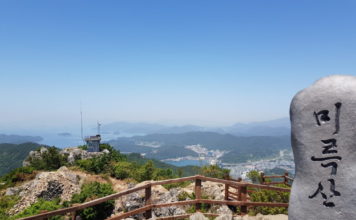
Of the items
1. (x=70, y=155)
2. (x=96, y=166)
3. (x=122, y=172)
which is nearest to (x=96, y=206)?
(x=122, y=172)

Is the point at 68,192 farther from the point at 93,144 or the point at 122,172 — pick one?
the point at 93,144

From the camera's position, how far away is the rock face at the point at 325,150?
3.35 m

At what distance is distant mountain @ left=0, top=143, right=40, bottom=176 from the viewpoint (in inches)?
3273

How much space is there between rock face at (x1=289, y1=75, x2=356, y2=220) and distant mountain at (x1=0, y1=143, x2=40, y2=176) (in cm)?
9169

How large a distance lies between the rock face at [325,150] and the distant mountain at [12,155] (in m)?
91.7

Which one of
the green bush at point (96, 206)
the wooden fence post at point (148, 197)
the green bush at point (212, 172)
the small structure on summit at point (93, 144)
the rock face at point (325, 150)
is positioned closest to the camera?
the rock face at point (325, 150)

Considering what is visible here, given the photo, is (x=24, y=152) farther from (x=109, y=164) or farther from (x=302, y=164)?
(x=302, y=164)

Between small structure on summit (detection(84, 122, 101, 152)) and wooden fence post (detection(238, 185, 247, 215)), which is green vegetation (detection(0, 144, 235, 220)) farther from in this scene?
wooden fence post (detection(238, 185, 247, 215))

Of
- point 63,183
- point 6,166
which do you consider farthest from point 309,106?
point 6,166

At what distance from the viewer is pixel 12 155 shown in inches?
3745

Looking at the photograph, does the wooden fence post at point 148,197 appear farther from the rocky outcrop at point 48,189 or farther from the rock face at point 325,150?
the rocky outcrop at point 48,189

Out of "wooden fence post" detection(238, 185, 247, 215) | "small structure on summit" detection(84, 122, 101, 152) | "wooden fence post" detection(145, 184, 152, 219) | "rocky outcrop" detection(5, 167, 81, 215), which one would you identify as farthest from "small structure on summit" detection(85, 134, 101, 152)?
"wooden fence post" detection(238, 185, 247, 215)

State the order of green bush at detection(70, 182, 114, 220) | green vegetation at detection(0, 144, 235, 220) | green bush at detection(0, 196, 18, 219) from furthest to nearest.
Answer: green bush at detection(0, 196, 18, 219)
green vegetation at detection(0, 144, 235, 220)
green bush at detection(70, 182, 114, 220)

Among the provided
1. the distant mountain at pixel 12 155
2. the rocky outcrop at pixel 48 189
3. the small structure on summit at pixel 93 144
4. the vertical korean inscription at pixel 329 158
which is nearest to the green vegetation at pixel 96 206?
the rocky outcrop at pixel 48 189
